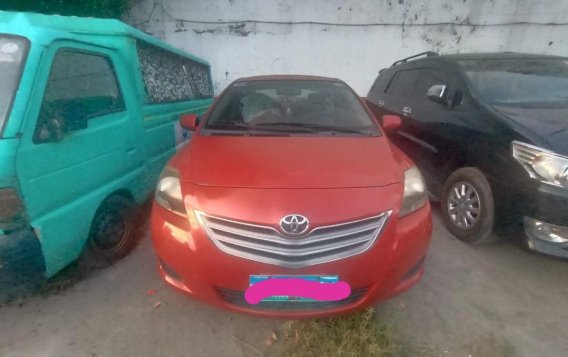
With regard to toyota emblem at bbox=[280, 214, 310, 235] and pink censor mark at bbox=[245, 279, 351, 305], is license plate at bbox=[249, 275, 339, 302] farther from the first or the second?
toyota emblem at bbox=[280, 214, 310, 235]

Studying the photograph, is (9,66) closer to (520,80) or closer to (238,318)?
(238,318)

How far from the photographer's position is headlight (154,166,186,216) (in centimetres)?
193

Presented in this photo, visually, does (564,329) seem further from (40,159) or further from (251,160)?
(40,159)

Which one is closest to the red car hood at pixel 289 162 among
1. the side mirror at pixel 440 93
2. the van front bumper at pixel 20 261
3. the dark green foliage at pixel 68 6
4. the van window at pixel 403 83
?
the van front bumper at pixel 20 261

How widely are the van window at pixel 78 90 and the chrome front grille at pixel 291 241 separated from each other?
1.19m

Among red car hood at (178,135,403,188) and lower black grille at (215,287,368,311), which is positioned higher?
red car hood at (178,135,403,188)

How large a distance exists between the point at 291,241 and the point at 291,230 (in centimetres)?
6

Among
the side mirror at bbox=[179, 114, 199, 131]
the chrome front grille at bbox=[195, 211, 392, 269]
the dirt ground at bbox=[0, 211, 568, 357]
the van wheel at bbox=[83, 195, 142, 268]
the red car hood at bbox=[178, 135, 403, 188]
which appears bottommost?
the dirt ground at bbox=[0, 211, 568, 357]

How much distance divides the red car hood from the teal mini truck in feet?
2.25

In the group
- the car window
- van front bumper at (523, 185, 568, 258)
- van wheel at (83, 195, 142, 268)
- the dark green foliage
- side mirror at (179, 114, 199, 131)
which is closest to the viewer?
van front bumper at (523, 185, 568, 258)

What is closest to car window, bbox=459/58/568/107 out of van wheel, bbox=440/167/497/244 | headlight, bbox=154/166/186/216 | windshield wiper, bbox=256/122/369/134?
van wheel, bbox=440/167/497/244

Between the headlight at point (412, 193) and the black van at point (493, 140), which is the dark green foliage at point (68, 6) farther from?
the headlight at point (412, 193)

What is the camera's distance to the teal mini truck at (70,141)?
194 cm

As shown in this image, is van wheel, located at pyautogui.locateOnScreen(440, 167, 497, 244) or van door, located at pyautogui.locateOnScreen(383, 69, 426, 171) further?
van door, located at pyautogui.locateOnScreen(383, 69, 426, 171)
